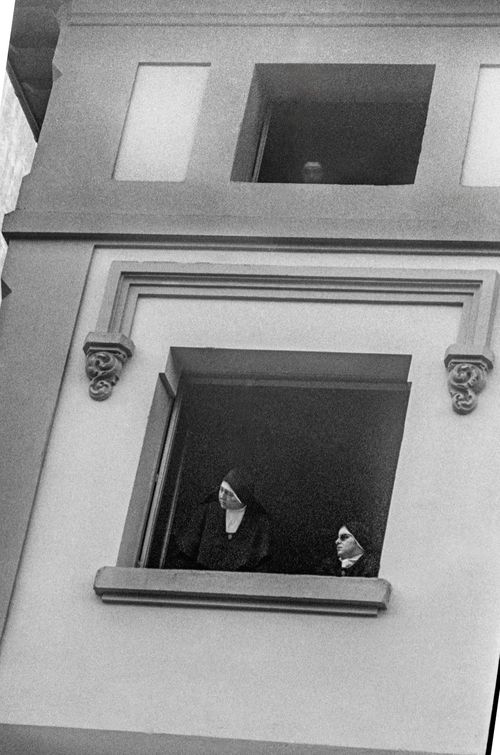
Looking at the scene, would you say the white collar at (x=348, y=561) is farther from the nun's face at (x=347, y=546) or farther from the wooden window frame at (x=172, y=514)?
the wooden window frame at (x=172, y=514)

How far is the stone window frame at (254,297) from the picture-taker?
16859 millimetres

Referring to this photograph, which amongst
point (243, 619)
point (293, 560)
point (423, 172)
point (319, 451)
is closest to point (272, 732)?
point (243, 619)

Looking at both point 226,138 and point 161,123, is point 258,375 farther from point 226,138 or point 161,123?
point 161,123

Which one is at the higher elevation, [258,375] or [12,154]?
[12,154]

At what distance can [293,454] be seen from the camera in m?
19.0

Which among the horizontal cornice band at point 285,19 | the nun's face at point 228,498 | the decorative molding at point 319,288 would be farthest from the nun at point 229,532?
the horizontal cornice band at point 285,19

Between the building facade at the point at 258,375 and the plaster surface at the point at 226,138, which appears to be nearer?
the building facade at the point at 258,375

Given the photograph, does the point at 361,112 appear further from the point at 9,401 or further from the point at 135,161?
the point at 9,401

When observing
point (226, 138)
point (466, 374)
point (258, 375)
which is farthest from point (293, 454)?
point (226, 138)

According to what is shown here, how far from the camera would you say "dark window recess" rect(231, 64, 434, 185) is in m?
19.9

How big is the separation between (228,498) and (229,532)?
0.29 meters

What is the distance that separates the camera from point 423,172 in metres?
19.0

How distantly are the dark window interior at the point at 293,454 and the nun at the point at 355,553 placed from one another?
11.9 inches

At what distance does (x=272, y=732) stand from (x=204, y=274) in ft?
13.5
